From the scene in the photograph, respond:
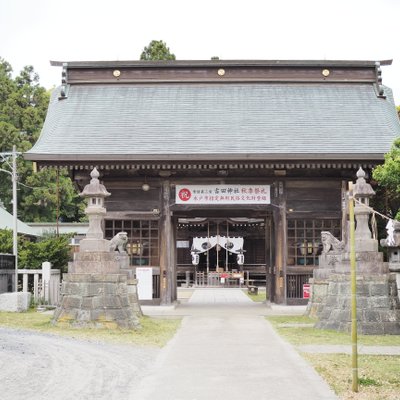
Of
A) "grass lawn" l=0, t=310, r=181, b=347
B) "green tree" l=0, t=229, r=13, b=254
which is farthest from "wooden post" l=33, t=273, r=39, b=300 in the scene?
"grass lawn" l=0, t=310, r=181, b=347

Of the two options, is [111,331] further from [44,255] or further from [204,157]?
[44,255]

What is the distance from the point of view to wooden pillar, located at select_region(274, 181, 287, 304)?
21266 millimetres

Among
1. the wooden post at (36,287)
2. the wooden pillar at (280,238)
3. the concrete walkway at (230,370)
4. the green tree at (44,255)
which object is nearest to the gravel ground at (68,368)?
the concrete walkway at (230,370)

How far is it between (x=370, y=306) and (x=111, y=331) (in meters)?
5.19

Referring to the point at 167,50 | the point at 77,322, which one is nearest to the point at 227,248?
the point at 167,50

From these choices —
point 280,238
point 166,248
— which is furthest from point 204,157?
point 280,238

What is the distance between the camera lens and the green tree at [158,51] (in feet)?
129

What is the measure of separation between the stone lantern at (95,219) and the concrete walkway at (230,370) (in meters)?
2.51

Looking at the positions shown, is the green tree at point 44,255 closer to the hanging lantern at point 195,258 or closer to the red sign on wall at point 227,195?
the red sign on wall at point 227,195

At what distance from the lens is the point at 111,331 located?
1283 cm

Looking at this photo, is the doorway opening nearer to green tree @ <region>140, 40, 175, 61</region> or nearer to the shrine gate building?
green tree @ <region>140, 40, 175, 61</region>

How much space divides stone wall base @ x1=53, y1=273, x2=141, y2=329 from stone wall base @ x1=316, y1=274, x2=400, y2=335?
166 inches

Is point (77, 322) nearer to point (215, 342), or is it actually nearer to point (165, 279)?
point (215, 342)

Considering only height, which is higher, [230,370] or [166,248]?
[166,248]
